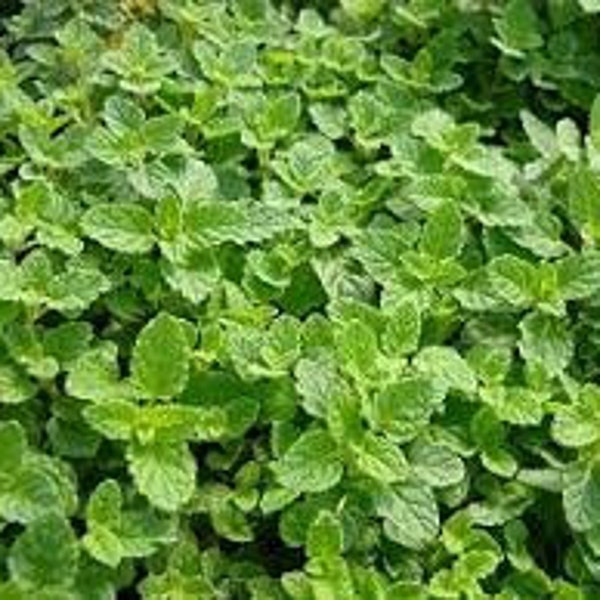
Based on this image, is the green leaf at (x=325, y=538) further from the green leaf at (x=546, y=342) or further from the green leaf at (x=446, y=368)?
the green leaf at (x=546, y=342)

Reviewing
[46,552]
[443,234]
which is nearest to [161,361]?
[46,552]

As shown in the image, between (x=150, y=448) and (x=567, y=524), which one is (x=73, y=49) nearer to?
(x=150, y=448)

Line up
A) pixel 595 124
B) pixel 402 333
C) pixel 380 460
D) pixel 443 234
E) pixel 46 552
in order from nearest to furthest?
pixel 46 552 < pixel 380 460 < pixel 402 333 < pixel 443 234 < pixel 595 124

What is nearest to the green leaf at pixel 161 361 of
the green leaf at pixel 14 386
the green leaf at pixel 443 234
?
the green leaf at pixel 14 386

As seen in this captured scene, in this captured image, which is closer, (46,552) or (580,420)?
(46,552)

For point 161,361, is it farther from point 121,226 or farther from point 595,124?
point 595,124

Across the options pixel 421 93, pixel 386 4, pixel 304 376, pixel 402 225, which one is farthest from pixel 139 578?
pixel 386 4

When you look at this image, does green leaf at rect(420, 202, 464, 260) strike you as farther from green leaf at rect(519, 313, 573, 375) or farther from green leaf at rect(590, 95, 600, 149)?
green leaf at rect(590, 95, 600, 149)
